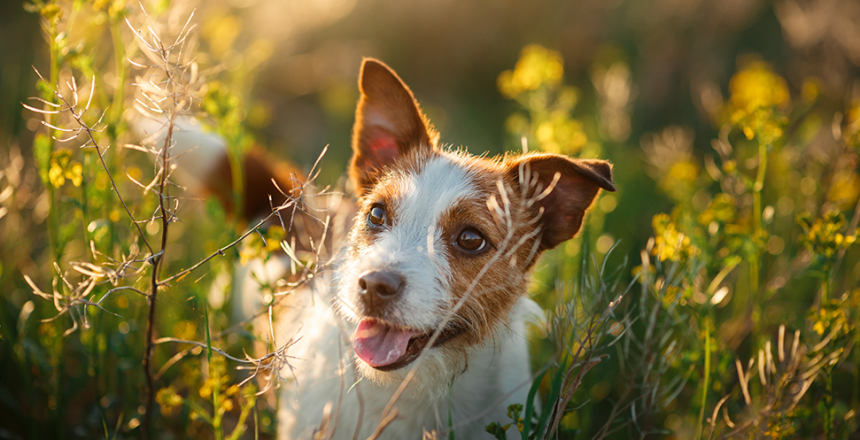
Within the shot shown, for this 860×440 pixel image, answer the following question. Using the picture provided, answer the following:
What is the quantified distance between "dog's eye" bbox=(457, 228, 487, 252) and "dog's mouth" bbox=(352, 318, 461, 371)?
358mm

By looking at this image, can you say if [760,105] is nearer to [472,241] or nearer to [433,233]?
[472,241]

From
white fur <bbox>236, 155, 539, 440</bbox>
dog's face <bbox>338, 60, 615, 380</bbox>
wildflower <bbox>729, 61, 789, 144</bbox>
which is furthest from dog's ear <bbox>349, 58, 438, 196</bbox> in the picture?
wildflower <bbox>729, 61, 789, 144</bbox>

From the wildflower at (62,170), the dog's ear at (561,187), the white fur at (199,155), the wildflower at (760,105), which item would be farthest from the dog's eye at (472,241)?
the white fur at (199,155)

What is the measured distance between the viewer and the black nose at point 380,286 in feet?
5.59

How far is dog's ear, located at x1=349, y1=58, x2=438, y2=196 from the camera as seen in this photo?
2199 millimetres

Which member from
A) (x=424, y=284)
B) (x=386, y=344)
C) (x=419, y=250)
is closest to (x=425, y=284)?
(x=424, y=284)

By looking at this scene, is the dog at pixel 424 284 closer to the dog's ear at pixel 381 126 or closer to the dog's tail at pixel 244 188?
the dog's ear at pixel 381 126

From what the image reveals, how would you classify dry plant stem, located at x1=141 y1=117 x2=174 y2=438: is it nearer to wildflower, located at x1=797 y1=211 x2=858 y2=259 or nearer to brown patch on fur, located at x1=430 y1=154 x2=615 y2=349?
brown patch on fur, located at x1=430 y1=154 x2=615 y2=349

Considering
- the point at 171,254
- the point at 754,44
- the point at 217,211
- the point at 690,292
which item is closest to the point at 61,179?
the point at 217,211

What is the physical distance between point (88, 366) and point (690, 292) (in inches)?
109

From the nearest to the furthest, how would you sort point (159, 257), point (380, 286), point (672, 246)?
point (159, 257)
point (380, 286)
point (672, 246)

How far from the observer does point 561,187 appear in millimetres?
2082

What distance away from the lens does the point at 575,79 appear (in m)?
6.86

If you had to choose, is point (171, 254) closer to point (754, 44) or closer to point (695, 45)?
point (695, 45)
